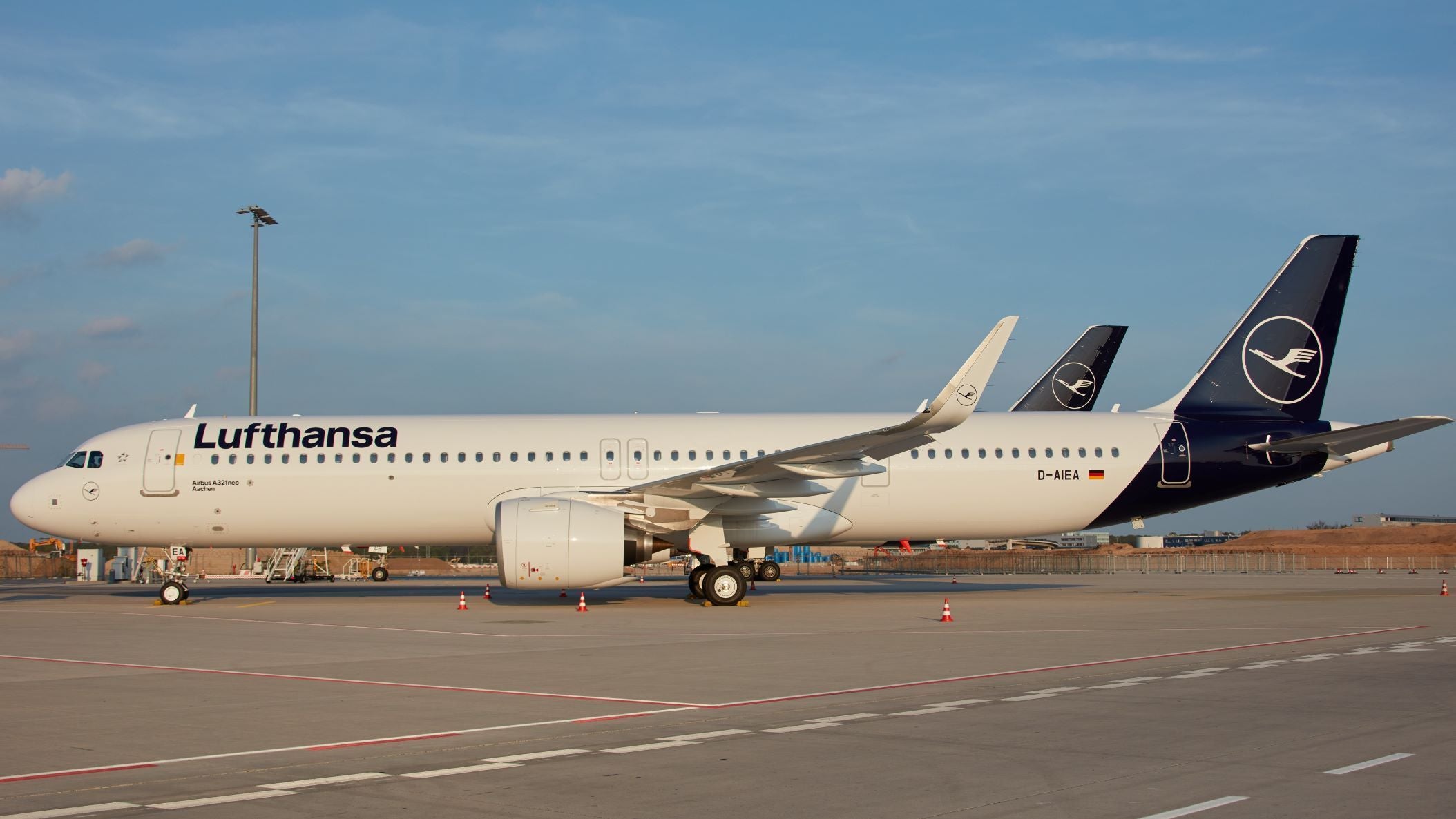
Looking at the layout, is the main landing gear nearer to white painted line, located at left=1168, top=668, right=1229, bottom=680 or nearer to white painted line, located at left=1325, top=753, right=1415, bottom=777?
white painted line, located at left=1168, top=668, right=1229, bottom=680

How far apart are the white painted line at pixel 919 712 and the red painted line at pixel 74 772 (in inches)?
198

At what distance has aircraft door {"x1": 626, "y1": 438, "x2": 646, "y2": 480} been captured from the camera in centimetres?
2281

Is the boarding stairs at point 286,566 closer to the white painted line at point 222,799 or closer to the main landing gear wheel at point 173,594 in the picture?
the main landing gear wheel at point 173,594

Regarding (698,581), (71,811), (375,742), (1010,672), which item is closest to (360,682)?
(375,742)

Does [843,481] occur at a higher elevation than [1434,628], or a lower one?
higher

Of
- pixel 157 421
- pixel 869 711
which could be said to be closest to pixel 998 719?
pixel 869 711

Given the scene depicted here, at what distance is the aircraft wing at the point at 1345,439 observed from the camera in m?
21.2

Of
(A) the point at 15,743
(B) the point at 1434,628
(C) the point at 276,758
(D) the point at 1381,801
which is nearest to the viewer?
(D) the point at 1381,801

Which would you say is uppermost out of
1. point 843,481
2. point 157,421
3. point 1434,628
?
point 157,421

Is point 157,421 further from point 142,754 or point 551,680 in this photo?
point 142,754

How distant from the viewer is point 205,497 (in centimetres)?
2302

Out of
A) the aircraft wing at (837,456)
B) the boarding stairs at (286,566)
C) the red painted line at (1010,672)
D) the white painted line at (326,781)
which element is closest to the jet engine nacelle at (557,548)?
the aircraft wing at (837,456)

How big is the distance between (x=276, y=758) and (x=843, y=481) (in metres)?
16.4

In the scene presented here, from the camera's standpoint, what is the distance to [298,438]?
23.4 metres
